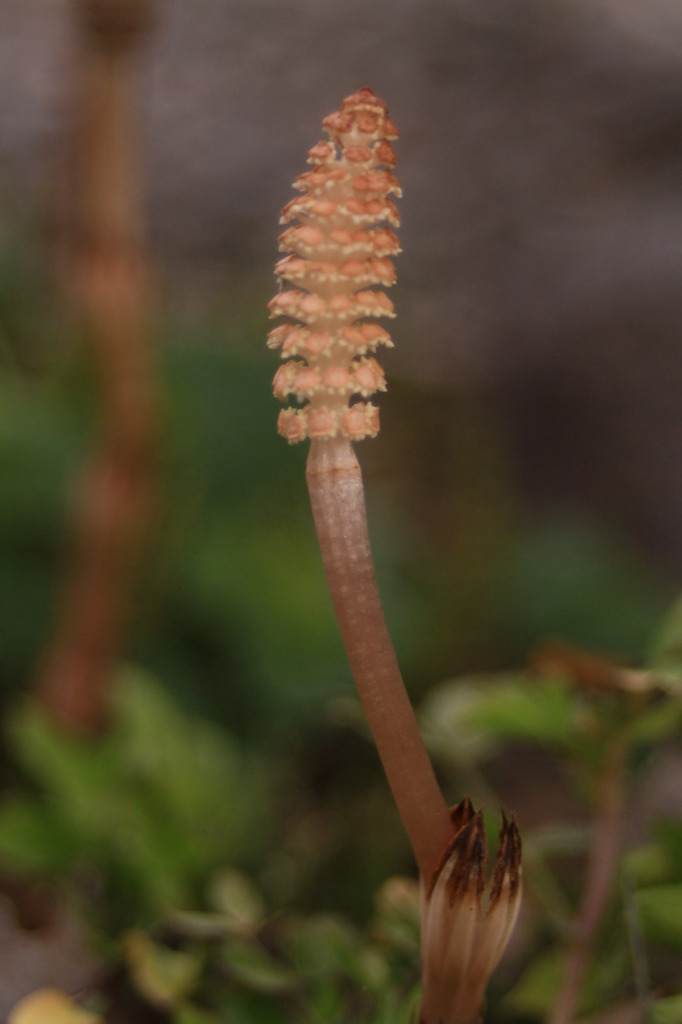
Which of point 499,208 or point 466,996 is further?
point 499,208

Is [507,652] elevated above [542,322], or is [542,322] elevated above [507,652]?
[542,322]

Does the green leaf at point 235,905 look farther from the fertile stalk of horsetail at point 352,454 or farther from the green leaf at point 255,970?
the fertile stalk of horsetail at point 352,454

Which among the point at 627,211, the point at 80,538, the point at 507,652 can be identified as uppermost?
the point at 627,211

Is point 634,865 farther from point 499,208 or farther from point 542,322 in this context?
point 499,208

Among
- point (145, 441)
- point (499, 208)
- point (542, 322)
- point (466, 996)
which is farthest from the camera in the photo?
point (499, 208)

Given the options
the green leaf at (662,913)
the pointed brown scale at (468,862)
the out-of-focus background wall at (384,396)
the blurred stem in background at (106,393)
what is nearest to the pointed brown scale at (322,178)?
the pointed brown scale at (468,862)

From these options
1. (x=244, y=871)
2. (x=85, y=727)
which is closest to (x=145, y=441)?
(x=85, y=727)

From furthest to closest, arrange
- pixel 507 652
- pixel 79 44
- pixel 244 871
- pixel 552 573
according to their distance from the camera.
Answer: pixel 552 573 → pixel 507 652 → pixel 79 44 → pixel 244 871
